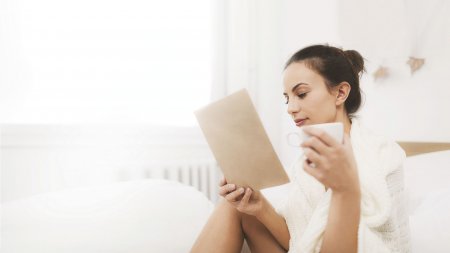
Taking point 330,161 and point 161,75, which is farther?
point 161,75

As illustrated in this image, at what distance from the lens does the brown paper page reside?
73cm

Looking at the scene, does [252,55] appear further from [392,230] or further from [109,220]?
[392,230]

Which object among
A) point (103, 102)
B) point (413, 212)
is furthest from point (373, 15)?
point (103, 102)

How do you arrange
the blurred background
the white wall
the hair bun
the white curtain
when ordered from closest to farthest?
the hair bun, the blurred background, the white wall, the white curtain

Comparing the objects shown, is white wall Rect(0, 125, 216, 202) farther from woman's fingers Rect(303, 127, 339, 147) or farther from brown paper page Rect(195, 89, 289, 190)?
woman's fingers Rect(303, 127, 339, 147)

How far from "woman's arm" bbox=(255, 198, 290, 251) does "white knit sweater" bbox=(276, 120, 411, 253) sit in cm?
3

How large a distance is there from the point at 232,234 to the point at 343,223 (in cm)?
33

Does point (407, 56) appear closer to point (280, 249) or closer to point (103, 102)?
point (280, 249)

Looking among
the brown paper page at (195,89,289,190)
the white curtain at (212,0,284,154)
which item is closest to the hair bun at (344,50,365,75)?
the brown paper page at (195,89,289,190)

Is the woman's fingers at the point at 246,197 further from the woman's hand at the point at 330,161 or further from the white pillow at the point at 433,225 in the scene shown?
the white pillow at the point at 433,225

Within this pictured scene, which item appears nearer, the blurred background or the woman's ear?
the woman's ear

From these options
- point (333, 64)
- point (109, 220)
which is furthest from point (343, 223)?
point (109, 220)

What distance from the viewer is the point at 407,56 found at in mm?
1558

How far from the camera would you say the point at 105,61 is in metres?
1.92
